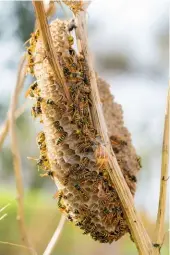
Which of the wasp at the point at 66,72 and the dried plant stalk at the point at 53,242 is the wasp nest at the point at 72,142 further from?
the dried plant stalk at the point at 53,242

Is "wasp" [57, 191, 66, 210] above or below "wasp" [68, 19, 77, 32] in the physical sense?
below

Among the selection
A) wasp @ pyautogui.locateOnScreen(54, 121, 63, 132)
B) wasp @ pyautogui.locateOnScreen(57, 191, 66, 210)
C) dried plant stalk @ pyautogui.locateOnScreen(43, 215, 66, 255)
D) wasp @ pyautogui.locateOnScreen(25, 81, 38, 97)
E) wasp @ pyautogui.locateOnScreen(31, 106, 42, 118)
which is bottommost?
dried plant stalk @ pyautogui.locateOnScreen(43, 215, 66, 255)

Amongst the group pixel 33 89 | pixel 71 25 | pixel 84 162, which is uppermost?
pixel 71 25

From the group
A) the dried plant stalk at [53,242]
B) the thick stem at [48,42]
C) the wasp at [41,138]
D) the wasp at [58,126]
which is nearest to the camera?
the thick stem at [48,42]

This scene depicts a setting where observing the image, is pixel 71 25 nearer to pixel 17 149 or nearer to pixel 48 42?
pixel 48 42

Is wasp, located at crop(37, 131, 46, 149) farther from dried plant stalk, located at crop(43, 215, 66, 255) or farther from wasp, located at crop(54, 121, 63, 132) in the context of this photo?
dried plant stalk, located at crop(43, 215, 66, 255)

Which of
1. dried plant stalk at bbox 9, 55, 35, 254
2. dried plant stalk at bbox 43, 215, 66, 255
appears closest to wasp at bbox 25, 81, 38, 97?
dried plant stalk at bbox 9, 55, 35, 254

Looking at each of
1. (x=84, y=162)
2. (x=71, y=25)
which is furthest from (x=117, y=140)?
(x=71, y=25)

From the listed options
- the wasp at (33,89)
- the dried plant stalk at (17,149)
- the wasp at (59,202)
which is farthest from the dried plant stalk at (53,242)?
the wasp at (33,89)
